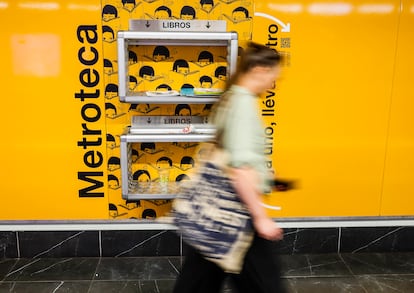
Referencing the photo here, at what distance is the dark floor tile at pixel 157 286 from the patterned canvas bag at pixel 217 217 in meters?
1.22

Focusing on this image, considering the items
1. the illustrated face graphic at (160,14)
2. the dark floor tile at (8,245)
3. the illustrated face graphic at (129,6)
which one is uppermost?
the illustrated face graphic at (129,6)

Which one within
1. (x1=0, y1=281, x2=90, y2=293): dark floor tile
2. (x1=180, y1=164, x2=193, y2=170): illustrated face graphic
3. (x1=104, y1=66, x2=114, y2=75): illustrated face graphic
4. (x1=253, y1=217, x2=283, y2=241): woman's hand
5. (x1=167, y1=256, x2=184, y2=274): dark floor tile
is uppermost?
(x1=104, y1=66, x2=114, y2=75): illustrated face graphic

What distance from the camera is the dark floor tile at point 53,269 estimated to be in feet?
9.53

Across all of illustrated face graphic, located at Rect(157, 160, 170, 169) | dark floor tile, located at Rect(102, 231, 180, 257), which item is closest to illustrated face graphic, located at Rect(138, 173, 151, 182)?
illustrated face graphic, located at Rect(157, 160, 170, 169)

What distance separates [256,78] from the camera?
1.69 meters

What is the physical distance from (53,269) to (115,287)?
1.76 ft

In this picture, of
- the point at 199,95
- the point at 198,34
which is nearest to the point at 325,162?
the point at 199,95

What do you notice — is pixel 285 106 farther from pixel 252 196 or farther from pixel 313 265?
pixel 252 196

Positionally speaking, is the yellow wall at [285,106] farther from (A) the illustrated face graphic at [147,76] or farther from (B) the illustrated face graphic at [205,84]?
(B) the illustrated face graphic at [205,84]

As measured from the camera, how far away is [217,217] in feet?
5.38

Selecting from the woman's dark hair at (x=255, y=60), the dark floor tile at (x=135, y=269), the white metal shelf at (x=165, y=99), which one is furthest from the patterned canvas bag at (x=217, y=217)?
the dark floor tile at (x=135, y=269)

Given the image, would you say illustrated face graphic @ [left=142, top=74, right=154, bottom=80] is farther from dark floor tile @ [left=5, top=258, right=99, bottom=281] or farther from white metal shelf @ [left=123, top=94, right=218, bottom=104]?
dark floor tile @ [left=5, top=258, right=99, bottom=281]

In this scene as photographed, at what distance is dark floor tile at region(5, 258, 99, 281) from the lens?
2.90m

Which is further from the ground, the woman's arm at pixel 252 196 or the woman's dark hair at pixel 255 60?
the woman's dark hair at pixel 255 60
